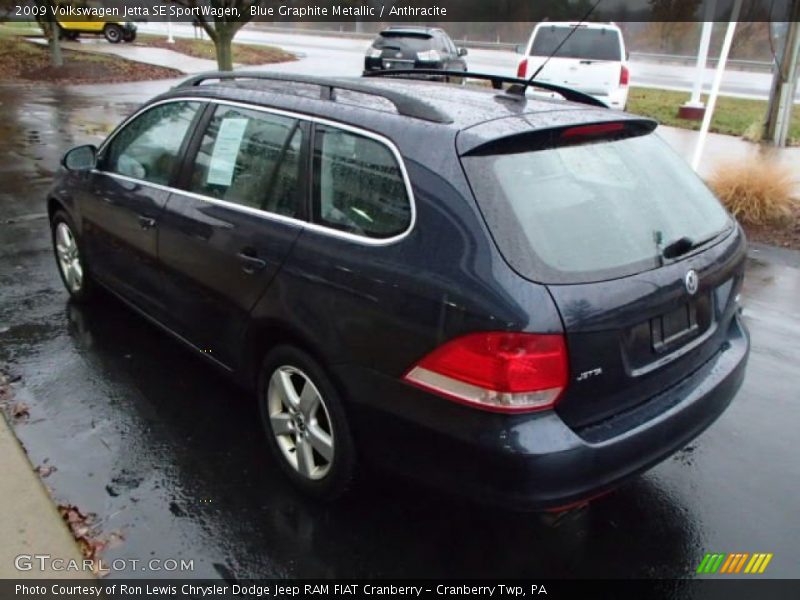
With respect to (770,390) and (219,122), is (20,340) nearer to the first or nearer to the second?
(219,122)

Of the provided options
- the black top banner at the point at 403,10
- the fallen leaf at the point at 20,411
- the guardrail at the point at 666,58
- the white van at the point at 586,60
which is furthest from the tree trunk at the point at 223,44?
the guardrail at the point at 666,58

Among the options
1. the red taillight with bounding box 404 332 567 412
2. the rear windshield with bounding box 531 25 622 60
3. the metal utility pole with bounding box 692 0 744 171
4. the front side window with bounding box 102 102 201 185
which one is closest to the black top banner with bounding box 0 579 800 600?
the red taillight with bounding box 404 332 567 412

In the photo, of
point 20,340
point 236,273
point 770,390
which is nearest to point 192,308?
point 236,273

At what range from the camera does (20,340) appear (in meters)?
4.43

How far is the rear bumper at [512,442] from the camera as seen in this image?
7.61ft

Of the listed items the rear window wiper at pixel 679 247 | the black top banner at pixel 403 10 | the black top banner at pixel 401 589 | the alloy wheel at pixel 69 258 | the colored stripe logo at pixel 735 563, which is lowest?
the black top banner at pixel 401 589

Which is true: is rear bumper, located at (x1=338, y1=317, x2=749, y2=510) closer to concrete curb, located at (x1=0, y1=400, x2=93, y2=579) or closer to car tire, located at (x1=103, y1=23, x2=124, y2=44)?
concrete curb, located at (x1=0, y1=400, x2=93, y2=579)

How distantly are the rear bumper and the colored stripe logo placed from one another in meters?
0.49

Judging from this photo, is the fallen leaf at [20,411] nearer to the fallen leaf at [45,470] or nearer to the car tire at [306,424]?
the fallen leaf at [45,470]

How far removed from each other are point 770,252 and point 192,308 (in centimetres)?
577

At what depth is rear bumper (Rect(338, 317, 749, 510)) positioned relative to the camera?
2318mm

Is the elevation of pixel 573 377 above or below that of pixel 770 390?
above

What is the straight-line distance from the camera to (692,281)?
2715 mm

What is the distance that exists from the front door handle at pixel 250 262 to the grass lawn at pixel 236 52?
82.3 feet
